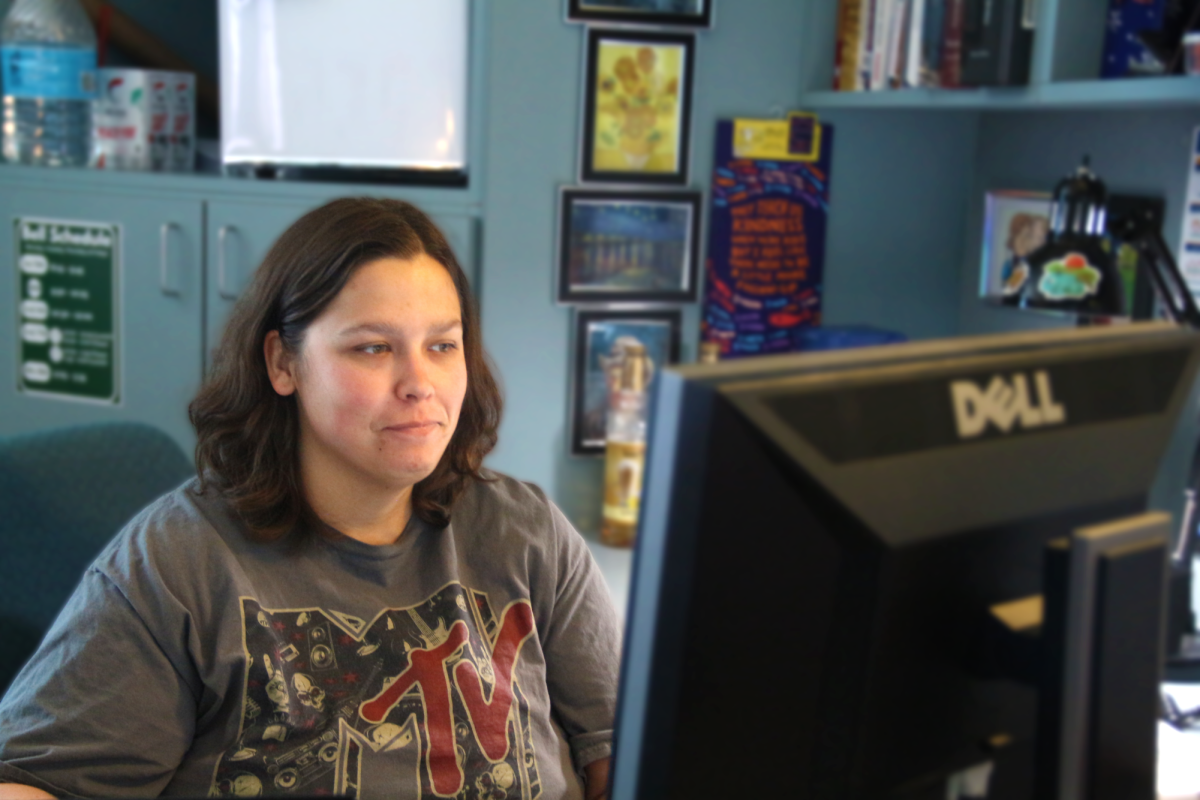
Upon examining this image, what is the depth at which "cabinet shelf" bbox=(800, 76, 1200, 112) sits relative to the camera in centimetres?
142

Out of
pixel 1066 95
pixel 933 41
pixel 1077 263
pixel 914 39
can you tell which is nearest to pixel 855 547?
pixel 1066 95

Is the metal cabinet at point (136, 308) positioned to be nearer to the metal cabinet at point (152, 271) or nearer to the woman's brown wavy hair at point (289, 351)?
the metal cabinet at point (152, 271)

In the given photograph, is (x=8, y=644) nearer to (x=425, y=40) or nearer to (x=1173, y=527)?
(x=425, y=40)

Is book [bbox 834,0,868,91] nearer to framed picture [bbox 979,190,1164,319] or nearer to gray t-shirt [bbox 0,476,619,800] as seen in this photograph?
framed picture [bbox 979,190,1164,319]

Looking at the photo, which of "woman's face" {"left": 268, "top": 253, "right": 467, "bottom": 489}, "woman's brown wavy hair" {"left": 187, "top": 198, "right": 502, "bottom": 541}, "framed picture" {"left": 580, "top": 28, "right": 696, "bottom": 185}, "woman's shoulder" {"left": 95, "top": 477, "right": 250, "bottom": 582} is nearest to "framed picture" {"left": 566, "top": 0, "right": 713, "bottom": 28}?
"framed picture" {"left": 580, "top": 28, "right": 696, "bottom": 185}

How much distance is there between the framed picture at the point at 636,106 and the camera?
2.15 meters

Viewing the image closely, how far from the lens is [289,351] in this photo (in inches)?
46.5

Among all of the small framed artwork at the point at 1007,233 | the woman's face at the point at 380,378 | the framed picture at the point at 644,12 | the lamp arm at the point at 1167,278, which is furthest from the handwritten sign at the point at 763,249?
the woman's face at the point at 380,378

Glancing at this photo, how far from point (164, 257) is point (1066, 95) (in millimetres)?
1704

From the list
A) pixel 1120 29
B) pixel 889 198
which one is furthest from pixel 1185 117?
pixel 889 198

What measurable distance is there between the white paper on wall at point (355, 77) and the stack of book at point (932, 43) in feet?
2.30

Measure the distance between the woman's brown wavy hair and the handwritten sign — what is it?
1.10 m

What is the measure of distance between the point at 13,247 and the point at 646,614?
2.38m

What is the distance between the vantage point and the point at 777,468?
21.5 inches
